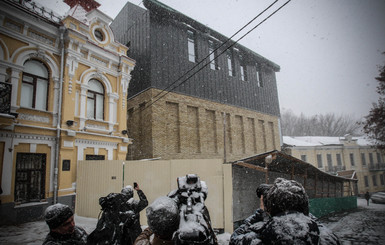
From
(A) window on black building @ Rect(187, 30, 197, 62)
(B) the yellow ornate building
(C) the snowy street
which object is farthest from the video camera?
(A) window on black building @ Rect(187, 30, 197, 62)

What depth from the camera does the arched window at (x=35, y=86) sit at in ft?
26.7

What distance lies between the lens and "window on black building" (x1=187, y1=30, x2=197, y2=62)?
1545cm

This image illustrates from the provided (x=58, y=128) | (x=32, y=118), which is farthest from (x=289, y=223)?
(x=32, y=118)

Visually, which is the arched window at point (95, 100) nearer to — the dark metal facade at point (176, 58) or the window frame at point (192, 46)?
the dark metal facade at point (176, 58)

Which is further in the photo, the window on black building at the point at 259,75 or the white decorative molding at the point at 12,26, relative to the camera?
the window on black building at the point at 259,75

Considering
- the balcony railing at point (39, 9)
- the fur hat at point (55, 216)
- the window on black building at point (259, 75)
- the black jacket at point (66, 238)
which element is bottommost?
the black jacket at point (66, 238)

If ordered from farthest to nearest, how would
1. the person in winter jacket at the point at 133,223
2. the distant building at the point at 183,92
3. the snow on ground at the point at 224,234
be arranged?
the distant building at the point at 183,92, the snow on ground at the point at 224,234, the person in winter jacket at the point at 133,223

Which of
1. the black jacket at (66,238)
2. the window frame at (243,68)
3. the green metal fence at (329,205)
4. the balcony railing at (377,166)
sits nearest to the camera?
the black jacket at (66,238)

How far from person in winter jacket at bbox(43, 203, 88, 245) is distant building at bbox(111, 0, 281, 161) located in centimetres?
947

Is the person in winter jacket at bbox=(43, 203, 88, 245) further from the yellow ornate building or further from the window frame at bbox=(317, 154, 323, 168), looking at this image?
the window frame at bbox=(317, 154, 323, 168)

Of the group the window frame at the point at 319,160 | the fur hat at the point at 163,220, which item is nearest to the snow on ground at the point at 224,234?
the fur hat at the point at 163,220

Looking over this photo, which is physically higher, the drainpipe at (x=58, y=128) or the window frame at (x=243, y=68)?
the window frame at (x=243, y=68)

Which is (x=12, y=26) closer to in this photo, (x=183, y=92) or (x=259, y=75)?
(x=183, y=92)

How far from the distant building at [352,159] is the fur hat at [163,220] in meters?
30.2
